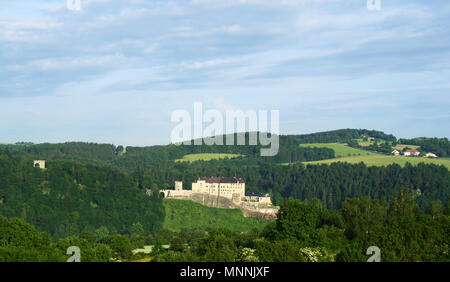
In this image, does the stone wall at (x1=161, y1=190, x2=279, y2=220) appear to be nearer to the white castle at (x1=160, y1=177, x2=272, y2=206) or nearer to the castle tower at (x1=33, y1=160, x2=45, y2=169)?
the white castle at (x1=160, y1=177, x2=272, y2=206)

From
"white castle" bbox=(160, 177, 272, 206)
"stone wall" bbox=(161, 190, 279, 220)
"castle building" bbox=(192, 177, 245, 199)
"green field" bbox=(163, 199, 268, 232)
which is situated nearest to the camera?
"green field" bbox=(163, 199, 268, 232)

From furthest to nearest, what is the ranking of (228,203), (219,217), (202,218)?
1. (228,203)
2. (219,217)
3. (202,218)

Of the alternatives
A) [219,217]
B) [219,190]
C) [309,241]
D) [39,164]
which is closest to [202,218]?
[219,217]

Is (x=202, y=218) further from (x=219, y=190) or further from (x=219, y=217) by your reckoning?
(x=219, y=190)

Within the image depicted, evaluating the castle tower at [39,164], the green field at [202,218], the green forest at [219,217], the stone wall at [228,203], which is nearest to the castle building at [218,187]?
the stone wall at [228,203]

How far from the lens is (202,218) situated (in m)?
142

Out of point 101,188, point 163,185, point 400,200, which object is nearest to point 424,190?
point 163,185

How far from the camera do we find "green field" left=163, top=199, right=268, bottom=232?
136m

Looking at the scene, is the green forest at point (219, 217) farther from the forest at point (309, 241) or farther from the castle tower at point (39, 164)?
the castle tower at point (39, 164)

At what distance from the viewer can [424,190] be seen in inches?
7131

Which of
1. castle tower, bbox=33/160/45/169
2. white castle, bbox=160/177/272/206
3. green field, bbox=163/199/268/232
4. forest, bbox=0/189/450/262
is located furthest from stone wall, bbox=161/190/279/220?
forest, bbox=0/189/450/262

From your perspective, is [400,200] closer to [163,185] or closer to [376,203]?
[376,203]
